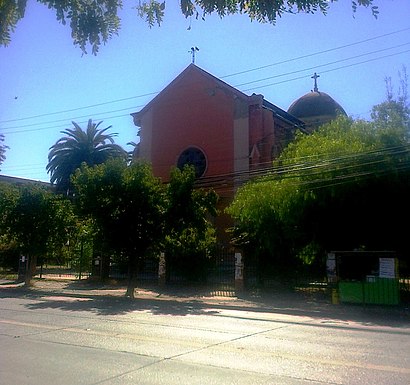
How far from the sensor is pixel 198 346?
32.8 ft

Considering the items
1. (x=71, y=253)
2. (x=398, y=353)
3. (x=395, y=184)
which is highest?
(x=395, y=184)

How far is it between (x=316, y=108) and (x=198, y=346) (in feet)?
134

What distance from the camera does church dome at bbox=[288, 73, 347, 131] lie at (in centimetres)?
4722

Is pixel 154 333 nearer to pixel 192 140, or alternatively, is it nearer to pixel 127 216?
pixel 127 216

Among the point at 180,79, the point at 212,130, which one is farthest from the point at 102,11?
the point at 180,79

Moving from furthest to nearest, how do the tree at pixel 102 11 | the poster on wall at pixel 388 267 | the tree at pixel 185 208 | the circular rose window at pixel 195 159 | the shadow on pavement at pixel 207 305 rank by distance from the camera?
the circular rose window at pixel 195 159 → the tree at pixel 185 208 → the poster on wall at pixel 388 267 → the shadow on pavement at pixel 207 305 → the tree at pixel 102 11

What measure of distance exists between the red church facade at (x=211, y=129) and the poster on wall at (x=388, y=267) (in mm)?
16967

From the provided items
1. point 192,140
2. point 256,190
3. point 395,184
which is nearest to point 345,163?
point 395,184

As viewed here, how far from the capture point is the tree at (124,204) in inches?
894

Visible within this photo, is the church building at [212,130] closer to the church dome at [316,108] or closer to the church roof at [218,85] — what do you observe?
the church roof at [218,85]

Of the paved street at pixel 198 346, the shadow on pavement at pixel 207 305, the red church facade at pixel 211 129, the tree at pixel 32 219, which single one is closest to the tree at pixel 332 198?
the shadow on pavement at pixel 207 305

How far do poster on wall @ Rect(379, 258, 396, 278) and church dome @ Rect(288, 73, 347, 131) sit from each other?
28241 mm

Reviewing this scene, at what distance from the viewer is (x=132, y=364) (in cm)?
811

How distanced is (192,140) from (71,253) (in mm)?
14156
